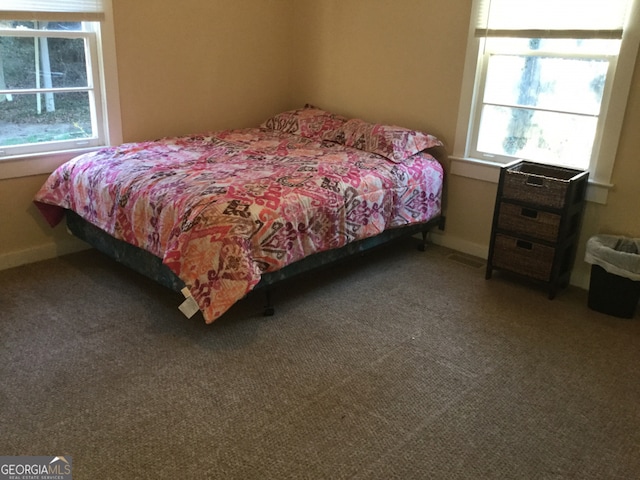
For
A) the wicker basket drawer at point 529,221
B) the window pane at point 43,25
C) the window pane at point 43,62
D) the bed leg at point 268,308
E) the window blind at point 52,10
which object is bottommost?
the bed leg at point 268,308

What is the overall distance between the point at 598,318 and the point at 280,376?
5.75 feet

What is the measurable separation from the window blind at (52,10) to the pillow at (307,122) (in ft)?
4.60

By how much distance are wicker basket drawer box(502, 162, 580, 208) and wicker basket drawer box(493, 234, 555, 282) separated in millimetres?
249

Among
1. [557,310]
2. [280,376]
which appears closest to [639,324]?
[557,310]

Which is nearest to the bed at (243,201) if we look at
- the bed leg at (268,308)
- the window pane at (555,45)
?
the bed leg at (268,308)

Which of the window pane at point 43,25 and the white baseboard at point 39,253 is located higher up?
the window pane at point 43,25

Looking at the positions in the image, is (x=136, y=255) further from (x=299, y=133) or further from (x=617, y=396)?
(x=617, y=396)

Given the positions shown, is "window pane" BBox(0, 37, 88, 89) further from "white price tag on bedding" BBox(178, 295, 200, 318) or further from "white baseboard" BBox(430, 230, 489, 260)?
"white baseboard" BBox(430, 230, 489, 260)

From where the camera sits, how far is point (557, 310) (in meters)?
3.07

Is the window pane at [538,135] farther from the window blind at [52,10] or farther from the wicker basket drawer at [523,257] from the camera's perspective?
the window blind at [52,10]

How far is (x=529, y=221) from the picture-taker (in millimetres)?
3160

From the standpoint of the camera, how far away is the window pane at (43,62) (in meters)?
3.20

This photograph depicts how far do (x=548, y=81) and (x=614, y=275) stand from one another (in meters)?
1.20

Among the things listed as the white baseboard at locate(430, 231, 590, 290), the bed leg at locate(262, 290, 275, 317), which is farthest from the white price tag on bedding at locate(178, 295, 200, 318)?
the white baseboard at locate(430, 231, 590, 290)
